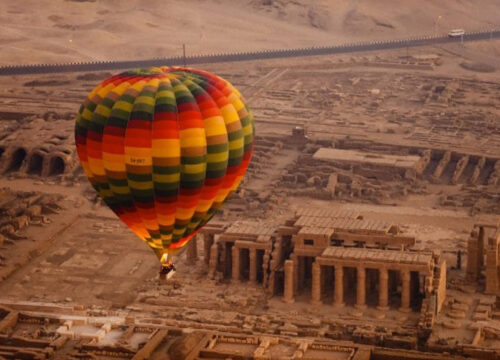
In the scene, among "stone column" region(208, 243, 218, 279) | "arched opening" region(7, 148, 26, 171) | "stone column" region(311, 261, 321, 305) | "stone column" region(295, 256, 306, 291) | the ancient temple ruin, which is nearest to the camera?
the ancient temple ruin

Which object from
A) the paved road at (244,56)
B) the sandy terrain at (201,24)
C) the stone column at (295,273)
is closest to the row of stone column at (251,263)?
the stone column at (295,273)

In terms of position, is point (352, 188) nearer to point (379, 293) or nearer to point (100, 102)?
point (379, 293)

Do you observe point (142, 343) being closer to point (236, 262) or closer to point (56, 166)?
point (236, 262)

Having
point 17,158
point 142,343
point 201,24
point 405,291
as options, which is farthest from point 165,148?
point 201,24

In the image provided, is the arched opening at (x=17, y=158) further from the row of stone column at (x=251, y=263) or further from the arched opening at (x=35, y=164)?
the row of stone column at (x=251, y=263)

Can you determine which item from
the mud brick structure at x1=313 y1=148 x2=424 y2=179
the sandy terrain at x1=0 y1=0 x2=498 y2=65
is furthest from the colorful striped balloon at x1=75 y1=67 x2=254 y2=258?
the sandy terrain at x1=0 y1=0 x2=498 y2=65

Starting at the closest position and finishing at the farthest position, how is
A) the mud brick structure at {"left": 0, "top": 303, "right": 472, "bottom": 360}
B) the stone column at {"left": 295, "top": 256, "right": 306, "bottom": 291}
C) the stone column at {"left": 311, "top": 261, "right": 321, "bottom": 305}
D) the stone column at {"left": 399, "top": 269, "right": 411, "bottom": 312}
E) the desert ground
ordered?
the mud brick structure at {"left": 0, "top": 303, "right": 472, "bottom": 360} → the desert ground → the stone column at {"left": 399, "top": 269, "right": 411, "bottom": 312} → the stone column at {"left": 311, "top": 261, "right": 321, "bottom": 305} → the stone column at {"left": 295, "top": 256, "right": 306, "bottom": 291}

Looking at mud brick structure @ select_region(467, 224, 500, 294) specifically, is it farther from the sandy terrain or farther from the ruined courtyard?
the sandy terrain
